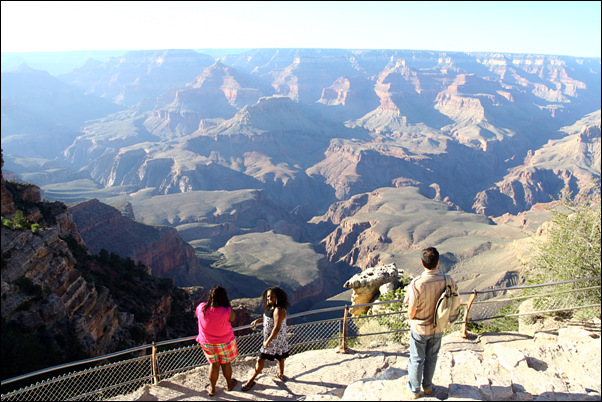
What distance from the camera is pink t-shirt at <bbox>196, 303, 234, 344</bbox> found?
664 cm

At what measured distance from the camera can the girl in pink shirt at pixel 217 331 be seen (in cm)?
661

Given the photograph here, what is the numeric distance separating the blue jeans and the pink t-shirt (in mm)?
3044

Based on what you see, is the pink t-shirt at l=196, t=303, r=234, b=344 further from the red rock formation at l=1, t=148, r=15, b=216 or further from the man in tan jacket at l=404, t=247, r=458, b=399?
the red rock formation at l=1, t=148, r=15, b=216

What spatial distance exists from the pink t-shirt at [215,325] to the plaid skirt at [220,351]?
0.31 feet

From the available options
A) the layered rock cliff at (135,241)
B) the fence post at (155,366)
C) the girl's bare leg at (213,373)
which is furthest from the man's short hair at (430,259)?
the layered rock cliff at (135,241)

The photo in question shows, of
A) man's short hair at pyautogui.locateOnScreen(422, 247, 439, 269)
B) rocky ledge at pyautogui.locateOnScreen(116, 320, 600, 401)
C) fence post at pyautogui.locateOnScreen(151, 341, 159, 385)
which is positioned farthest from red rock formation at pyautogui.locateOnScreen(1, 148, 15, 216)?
man's short hair at pyautogui.locateOnScreen(422, 247, 439, 269)

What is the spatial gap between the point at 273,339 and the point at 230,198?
86.4 meters

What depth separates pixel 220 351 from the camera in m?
6.86

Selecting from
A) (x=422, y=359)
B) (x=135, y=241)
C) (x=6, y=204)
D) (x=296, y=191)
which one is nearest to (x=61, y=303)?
(x=6, y=204)

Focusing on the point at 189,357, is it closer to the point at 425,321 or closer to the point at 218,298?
the point at 218,298

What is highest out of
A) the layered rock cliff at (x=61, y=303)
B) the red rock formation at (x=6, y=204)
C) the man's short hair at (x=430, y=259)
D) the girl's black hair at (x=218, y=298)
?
the red rock formation at (x=6, y=204)

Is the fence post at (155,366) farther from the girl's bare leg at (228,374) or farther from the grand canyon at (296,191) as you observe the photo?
the grand canyon at (296,191)

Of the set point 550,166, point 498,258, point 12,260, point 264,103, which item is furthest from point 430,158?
point 12,260

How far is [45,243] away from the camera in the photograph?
15.8 metres
